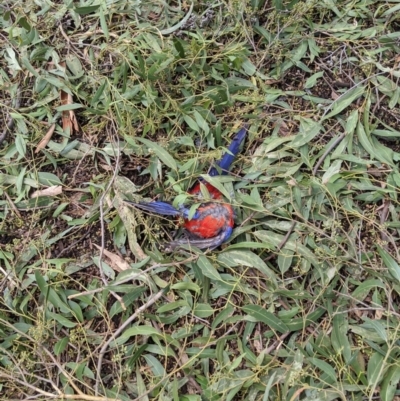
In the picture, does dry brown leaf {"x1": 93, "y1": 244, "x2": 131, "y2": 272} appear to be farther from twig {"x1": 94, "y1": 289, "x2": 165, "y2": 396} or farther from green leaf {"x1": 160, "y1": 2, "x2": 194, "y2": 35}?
green leaf {"x1": 160, "y1": 2, "x2": 194, "y2": 35}

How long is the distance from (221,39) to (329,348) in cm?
149

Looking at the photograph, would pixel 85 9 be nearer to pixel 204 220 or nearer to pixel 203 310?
pixel 204 220

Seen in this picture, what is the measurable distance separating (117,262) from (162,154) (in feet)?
1.67

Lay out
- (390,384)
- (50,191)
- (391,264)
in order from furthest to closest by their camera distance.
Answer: (50,191)
(391,264)
(390,384)

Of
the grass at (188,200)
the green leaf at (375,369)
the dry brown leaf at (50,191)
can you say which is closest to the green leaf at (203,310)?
the grass at (188,200)

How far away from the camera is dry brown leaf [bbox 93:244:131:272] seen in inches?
83.3

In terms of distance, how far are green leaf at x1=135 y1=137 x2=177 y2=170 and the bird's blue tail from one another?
0.57 ft

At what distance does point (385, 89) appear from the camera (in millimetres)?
2205

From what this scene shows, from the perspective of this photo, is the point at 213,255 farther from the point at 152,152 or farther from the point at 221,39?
the point at 221,39


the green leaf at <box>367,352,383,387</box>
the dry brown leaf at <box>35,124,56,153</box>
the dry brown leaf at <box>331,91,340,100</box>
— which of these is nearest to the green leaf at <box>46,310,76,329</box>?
the dry brown leaf at <box>35,124,56,153</box>

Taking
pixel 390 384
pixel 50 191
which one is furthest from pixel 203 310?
pixel 50 191

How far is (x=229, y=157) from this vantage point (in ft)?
7.09

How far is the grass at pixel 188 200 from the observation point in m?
1.94

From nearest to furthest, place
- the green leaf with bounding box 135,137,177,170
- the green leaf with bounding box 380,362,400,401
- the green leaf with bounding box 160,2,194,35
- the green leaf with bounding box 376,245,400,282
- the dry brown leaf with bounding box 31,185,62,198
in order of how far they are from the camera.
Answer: the green leaf with bounding box 380,362,400,401
the green leaf with bounding box 376,245,400,282
the green leaf with bounding box 135,137,177,170
the dry brown leaf with bounding box 31,185,62,198
the green leaf with bounding box 160,2,194,35
